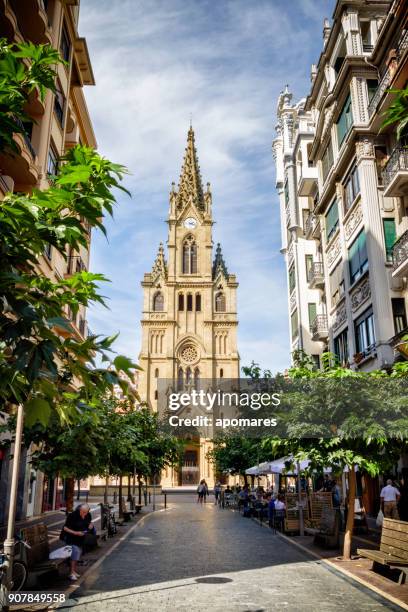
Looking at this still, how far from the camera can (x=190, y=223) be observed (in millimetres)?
82438

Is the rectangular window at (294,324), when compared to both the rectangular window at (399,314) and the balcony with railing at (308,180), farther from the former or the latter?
the rectangular window at (399,314)

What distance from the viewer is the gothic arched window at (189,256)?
79438mm

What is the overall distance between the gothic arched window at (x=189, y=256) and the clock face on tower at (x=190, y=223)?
1.84 m

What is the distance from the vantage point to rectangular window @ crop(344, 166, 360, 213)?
73.4ft

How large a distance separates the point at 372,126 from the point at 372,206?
3.24 metres

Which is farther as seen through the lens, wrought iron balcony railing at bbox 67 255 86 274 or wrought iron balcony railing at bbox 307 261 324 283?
wrought iron balcony railing at bbox 307 261 324 283

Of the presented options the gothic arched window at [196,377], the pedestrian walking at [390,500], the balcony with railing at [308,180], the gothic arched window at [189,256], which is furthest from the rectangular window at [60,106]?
the gothic arched window at [189,256]

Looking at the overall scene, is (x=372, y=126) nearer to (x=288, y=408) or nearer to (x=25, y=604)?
(x=288, y=408)

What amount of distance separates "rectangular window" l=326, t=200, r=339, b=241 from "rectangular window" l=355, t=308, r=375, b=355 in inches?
226

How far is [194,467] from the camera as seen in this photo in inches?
2655

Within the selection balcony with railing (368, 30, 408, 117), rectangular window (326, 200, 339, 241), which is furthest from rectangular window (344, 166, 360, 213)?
balcony with railing (368, 30, 408, 117)

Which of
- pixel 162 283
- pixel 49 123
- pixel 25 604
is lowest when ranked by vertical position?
pixel 25 604

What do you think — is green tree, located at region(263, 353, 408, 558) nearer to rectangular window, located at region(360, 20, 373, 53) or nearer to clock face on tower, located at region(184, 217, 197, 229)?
rectangular window, located at region(360, 20, 373, 53)

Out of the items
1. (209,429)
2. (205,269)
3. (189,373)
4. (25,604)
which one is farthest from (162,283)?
(25,604)
